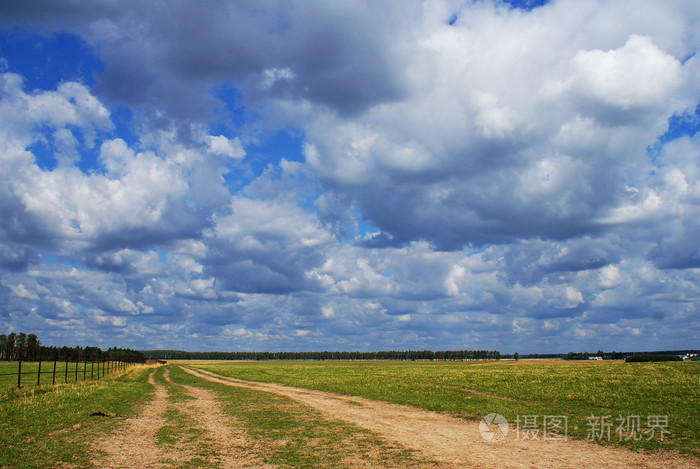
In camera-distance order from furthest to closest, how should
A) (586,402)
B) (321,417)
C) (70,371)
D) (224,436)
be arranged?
(70,371) → (586,402) → (321,417) → (224,436)

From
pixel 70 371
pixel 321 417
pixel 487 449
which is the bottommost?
pixel 70 371

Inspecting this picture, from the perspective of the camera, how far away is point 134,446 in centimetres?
1408

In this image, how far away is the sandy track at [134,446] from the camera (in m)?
12.0

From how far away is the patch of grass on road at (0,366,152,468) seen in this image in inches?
489

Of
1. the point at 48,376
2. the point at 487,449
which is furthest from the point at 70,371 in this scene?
the point at 487,449

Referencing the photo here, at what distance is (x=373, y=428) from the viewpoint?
1764 centimetres

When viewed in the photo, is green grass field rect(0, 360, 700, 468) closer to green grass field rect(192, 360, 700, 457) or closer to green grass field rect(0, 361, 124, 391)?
green grass field rect(192, 360, 700, 457)

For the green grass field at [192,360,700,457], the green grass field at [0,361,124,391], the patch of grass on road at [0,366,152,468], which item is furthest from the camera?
the green grass field at [0,361,124,391]

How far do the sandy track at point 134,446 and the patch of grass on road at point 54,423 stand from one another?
49cm

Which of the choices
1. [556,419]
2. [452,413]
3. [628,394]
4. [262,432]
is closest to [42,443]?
[262,432]

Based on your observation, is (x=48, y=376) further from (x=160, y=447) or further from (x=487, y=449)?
(x=487, y=449)

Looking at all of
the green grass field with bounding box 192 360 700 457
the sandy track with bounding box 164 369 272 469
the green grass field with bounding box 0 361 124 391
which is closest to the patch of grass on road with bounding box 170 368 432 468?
the sandy track with bounding box 164 369 272 469

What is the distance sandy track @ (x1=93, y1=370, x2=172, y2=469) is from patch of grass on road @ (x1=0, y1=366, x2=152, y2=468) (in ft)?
1.62

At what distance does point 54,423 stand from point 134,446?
5.84 meters
